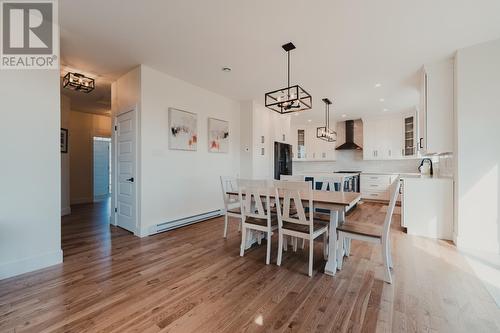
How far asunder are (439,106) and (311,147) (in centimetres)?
473

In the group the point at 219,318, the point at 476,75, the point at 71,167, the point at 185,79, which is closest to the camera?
the point at 219,318

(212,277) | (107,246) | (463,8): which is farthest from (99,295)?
(463,8)

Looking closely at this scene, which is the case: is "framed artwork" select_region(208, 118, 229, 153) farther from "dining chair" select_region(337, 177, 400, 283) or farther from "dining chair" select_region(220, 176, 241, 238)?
"dining chair" select_region(337, 177, 400, 283)

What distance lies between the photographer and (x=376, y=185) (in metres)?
6.61

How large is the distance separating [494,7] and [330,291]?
314 centimetres

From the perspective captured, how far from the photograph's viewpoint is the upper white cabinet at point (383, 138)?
647 centimetres

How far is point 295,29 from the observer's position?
2.46m

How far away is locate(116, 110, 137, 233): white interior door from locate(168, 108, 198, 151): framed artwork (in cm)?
57

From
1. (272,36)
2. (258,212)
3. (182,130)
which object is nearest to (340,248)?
(258,212)

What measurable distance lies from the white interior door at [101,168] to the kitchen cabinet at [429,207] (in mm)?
7957

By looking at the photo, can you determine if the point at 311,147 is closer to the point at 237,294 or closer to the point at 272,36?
the point at 272,36

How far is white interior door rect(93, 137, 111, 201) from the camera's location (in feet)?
22.4

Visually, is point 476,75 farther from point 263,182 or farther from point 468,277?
point 263,182

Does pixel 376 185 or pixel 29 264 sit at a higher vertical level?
pixel 376 185
